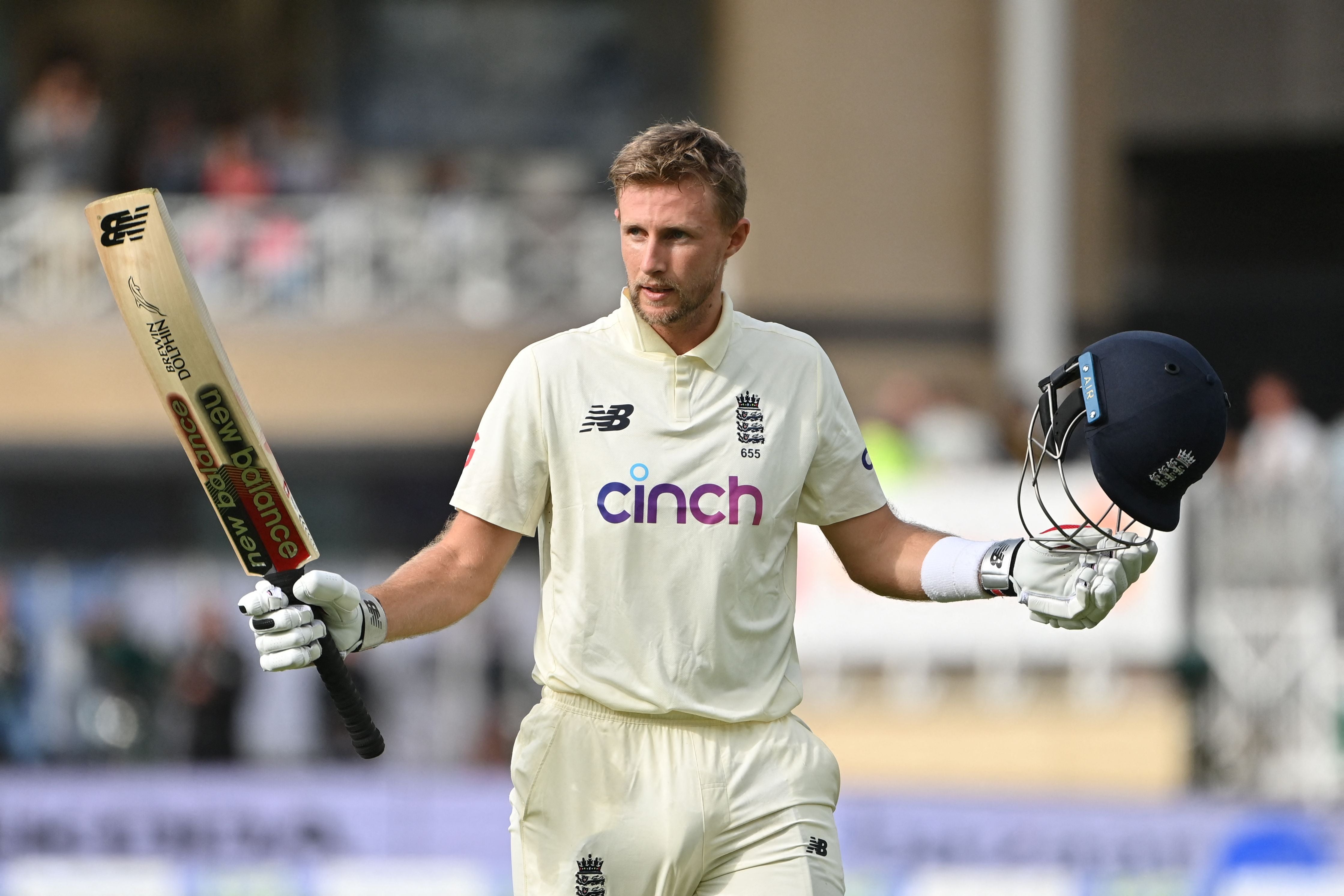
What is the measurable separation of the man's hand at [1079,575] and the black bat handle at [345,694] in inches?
49.8

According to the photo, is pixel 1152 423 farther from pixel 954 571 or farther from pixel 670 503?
pixel 670 503

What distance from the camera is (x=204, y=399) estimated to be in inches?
137

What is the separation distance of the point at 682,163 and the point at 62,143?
36.1ft

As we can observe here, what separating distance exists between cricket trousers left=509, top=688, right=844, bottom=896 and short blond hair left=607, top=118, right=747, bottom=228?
3.30ft

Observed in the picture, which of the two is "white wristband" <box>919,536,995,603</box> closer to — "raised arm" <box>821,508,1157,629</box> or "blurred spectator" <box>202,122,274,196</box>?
"raised arm" <box>821,508,1157,629</box>

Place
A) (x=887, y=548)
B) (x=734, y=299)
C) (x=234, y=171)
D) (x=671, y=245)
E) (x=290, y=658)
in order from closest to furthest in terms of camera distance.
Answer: (x=290, y=658)
(x=671, y=245)
(x=887, y=548)
(x=734, y=299)
(x=234, y=171)

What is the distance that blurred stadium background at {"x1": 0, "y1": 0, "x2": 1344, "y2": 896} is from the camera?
952 centimetres

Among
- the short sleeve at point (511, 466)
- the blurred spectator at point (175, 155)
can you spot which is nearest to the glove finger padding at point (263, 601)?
the short sleeve at point (511, 466)

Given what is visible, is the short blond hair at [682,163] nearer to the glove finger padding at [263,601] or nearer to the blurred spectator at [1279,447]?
the glove finger padding at [263,601]

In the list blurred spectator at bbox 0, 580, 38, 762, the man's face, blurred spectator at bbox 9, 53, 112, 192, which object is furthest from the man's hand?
blurred spectator at bbox 9, 53, 112, 192

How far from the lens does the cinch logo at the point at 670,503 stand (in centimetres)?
346

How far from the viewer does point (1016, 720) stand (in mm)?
9648

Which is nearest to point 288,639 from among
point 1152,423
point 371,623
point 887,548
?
point 371,623

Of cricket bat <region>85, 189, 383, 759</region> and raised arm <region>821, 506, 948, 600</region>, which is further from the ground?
cricket bat <region>85, 189, 383, 759</region>
